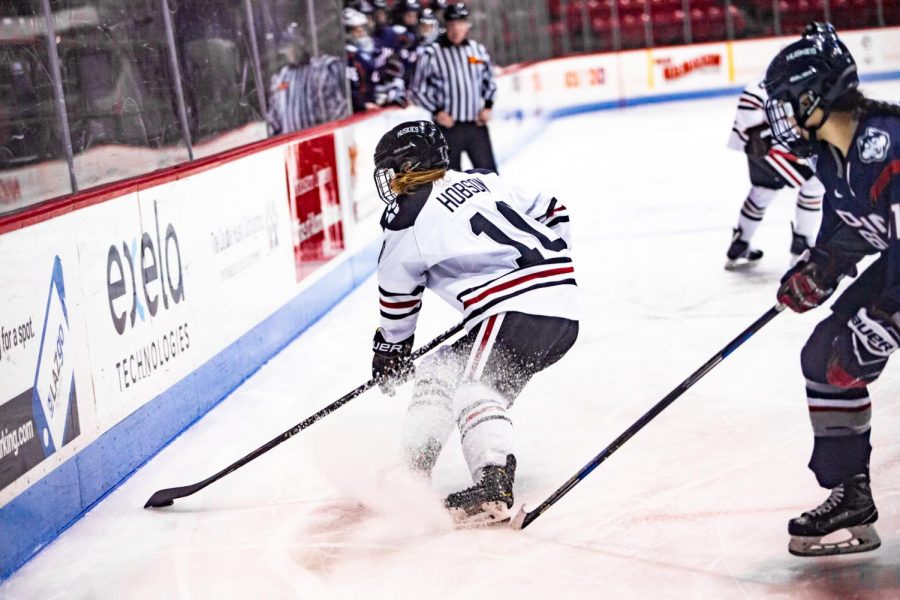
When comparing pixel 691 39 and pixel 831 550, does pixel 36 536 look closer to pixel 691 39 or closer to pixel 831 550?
pixel 831 550

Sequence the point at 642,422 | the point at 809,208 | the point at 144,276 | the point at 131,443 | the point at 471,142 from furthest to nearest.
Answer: the point at 471,142 → the point at 809,208 → the point at 144,276 → the point at 131,443 → the point at 642,422

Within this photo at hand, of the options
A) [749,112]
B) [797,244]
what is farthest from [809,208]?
[749,112]

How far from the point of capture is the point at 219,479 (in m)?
3.21

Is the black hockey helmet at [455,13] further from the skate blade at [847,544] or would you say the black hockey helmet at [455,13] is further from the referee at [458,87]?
the skate blade at [847,544]

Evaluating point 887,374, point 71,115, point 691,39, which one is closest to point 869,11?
point 691,39

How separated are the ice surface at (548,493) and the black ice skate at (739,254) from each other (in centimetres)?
35

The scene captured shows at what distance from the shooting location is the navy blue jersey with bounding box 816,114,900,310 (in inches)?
82.4

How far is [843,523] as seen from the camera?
2324mm

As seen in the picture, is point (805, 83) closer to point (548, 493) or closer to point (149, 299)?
point (548, 493)

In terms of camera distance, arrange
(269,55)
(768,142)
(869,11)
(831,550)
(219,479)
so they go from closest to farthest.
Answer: (831,550)
(219,479)
(768,142)
(269,55)
(869,11)

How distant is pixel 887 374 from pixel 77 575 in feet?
7.98

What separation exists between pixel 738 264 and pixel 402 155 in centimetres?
300

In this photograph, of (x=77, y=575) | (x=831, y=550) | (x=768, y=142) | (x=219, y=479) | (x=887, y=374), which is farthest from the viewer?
(x=768, y=142)

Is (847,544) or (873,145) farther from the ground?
(873,145)
